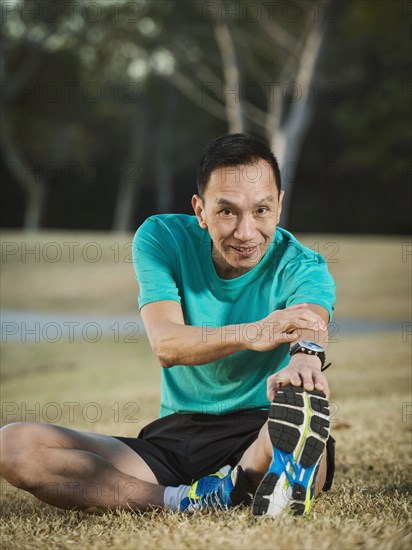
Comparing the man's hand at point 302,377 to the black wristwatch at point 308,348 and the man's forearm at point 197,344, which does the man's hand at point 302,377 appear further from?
the man's forearm at point 197,344

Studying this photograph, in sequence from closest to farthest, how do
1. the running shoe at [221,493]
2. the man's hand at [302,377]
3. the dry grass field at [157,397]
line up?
the dry grass field at [157,397]
the man's hand at [302,377]
the running shoe at [221,493]

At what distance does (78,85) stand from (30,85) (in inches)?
66.9

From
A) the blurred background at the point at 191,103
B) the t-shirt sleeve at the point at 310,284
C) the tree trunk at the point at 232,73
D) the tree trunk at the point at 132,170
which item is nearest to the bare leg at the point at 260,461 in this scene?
the t-shirt sleeve at the point at 310,284

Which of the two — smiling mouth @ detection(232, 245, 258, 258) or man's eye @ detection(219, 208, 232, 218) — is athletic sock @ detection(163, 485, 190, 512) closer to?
smiling mouth @ detection(232, 245, 258, 258)

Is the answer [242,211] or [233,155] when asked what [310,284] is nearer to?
[242,211]

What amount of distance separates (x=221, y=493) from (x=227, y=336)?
2.20 feet

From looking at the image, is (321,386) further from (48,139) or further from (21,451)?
(48,139)

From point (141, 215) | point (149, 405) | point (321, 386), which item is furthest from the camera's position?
point (141, 215)

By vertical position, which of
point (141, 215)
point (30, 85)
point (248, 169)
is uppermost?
point (30, 85)

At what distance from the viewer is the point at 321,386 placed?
2957mm

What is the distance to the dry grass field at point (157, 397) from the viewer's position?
9.18ft

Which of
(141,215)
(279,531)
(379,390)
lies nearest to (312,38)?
(379,390)

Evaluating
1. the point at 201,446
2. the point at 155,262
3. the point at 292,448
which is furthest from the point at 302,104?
the point at 292,448

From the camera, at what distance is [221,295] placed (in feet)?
11.9
